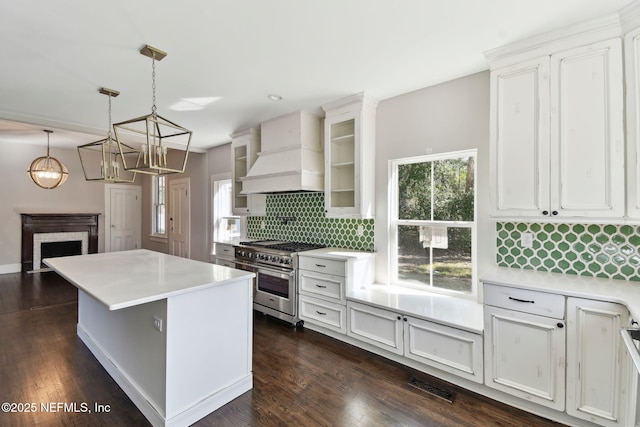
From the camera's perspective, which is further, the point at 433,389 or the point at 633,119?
the point at 433,389

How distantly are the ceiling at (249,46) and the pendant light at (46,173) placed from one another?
2.43m

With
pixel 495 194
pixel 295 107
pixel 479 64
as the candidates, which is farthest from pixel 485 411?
pixel 295 107

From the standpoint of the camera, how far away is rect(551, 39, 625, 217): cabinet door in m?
1.92

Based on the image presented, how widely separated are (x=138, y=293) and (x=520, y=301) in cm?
243

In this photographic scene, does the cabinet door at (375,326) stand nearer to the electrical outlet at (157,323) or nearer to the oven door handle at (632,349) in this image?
the oven door handle at (632,349)

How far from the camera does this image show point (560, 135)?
209cm

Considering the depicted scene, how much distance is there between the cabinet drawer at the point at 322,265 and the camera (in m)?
3.16

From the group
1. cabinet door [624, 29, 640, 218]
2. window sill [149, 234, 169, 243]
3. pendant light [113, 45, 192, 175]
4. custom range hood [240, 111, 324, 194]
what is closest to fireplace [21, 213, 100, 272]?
window sill [149, 234, 169, 243]

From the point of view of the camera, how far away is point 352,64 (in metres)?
2.59

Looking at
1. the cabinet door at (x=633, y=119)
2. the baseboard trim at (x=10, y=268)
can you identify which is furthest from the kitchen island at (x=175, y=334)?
the baseboard trim at (x=10, y=268)

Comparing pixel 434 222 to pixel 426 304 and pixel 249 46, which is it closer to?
pixel 426 304

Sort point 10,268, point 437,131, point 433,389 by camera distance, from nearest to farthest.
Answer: point 433,389 → point 437,131 → point 10,268

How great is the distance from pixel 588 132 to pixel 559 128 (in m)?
0.16

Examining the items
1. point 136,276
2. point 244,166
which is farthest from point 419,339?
point 244,166
